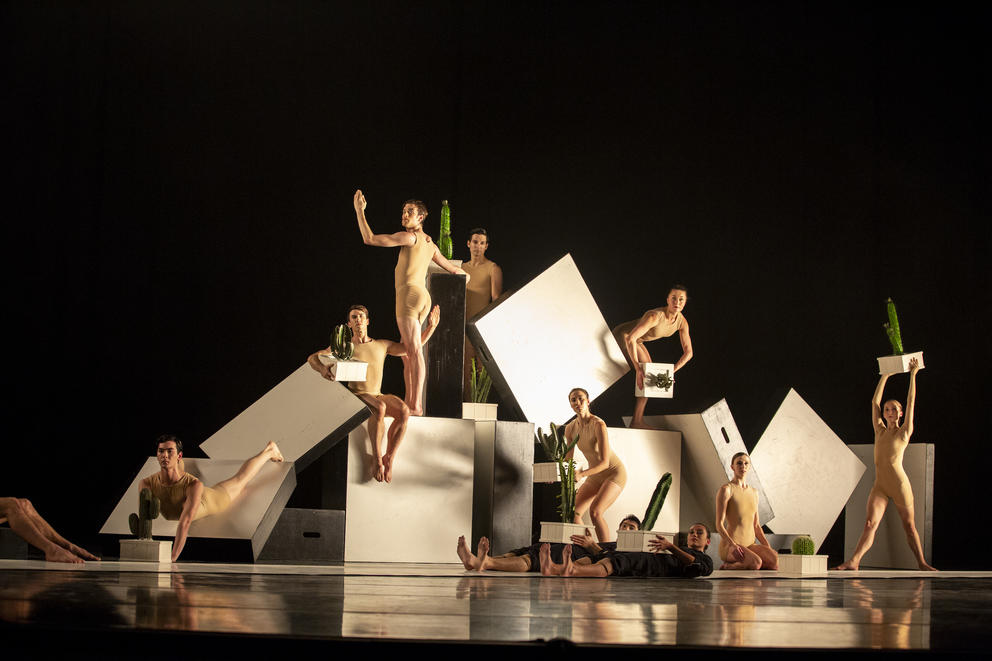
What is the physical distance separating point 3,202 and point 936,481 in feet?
24.5

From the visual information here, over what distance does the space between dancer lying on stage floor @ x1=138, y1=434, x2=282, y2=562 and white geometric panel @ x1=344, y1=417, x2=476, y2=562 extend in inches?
24.3

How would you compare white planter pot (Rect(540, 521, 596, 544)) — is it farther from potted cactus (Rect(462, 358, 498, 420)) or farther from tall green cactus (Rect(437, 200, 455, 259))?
tall green cactus (Rect(437, 200, 455, 259))

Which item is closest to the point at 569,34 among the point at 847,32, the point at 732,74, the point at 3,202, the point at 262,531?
the point at 732,74

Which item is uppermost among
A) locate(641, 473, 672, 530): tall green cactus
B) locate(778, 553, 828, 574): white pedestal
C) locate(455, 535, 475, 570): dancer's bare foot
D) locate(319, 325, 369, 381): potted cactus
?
locate(319, 325, 369, 381): potted cactus

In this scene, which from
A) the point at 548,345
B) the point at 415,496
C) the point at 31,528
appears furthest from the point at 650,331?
the point at 31,528

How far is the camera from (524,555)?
6.10m

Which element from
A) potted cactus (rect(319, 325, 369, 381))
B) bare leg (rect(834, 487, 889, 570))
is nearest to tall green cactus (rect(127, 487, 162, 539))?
potted cactus (rect(319, 325, 369, 381))

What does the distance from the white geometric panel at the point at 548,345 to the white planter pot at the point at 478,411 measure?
155 mm

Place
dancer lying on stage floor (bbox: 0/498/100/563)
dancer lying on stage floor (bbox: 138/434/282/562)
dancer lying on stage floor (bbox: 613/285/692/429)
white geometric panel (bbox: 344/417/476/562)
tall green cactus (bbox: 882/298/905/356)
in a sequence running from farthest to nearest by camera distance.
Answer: dancer lying on stage floor (bbox: 613/285/692/429) < tall green cactus (bbox: 882/298/905/356) < white geometric panel (bbox: 344/417/476/562) < dancer lying on stage floor (bbox: 138/434/282/562) < dancer lying on stage floor (bbox: 0/498/100/563)

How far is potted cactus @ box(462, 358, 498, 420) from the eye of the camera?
771 cm

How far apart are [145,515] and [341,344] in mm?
1651

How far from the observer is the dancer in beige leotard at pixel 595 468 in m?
7.04

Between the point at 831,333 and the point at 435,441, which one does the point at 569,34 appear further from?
the point at 435,441

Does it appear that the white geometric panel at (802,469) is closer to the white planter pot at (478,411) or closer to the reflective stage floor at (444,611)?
the white planter pot at (478,411)
